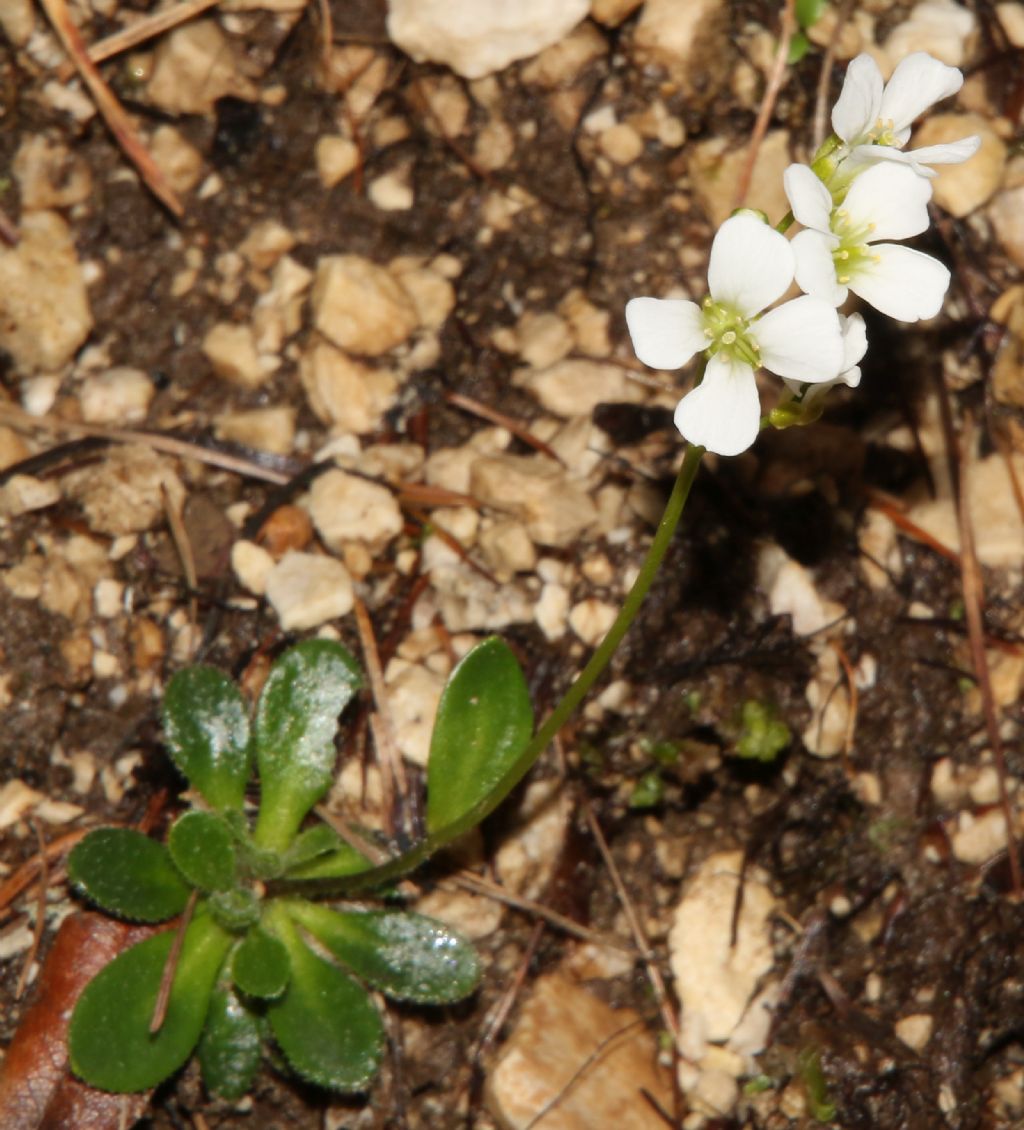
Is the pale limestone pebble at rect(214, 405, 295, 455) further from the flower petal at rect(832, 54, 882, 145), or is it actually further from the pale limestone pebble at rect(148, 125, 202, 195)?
the flower petal at rect(832, 54, 882, 145)

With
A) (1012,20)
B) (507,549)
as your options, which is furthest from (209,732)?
(1012,20)


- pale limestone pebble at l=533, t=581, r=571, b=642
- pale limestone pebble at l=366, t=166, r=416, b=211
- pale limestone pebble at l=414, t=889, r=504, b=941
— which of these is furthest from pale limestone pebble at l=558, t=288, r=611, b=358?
pale limestone pebble at l=414, t=889, r=504, b=941

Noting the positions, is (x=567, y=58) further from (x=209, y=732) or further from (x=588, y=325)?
(x=209, y=732)

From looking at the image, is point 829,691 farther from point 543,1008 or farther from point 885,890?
point 543,1008

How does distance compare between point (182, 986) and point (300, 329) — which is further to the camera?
point (300, 329)

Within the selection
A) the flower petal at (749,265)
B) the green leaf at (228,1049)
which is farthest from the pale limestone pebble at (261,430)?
the flower petal at (749,265)

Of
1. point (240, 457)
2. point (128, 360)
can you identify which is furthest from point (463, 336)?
point (128, 360)
